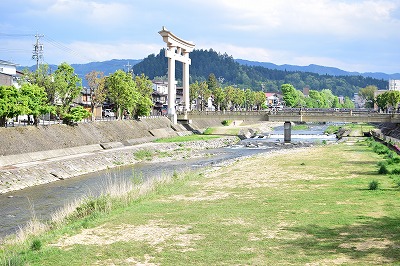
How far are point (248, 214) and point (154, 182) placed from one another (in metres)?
10.9

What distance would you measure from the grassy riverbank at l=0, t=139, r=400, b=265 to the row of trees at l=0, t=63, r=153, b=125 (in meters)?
22.8

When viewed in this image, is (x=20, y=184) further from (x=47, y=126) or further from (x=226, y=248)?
(x=226, y=248)

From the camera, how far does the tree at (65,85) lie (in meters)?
53.1

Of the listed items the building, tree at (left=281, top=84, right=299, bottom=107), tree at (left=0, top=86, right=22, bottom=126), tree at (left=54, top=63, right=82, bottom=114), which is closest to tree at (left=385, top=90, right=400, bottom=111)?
tree at (left=281, top=84, right=299, bottom=107)

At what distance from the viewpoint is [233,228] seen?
16.9 meters

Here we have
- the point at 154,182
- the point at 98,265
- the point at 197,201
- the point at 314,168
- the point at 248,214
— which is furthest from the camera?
the point at 314,168

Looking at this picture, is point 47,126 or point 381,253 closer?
point 381,253

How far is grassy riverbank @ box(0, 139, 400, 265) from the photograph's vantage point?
13.6m

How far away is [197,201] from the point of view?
22797mm

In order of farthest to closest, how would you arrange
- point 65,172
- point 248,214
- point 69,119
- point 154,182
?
1. point 69,119
2. point 65,172
3. point 154,182
4. point 248,214

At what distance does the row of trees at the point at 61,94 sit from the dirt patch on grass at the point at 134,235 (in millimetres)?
29245

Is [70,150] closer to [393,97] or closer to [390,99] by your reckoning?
[393,97]

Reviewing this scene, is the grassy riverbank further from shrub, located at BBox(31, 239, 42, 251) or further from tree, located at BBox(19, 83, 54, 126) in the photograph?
tree, located at BBox(19, 83, 54, 126)

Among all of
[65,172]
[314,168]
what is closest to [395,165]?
[314,168]
